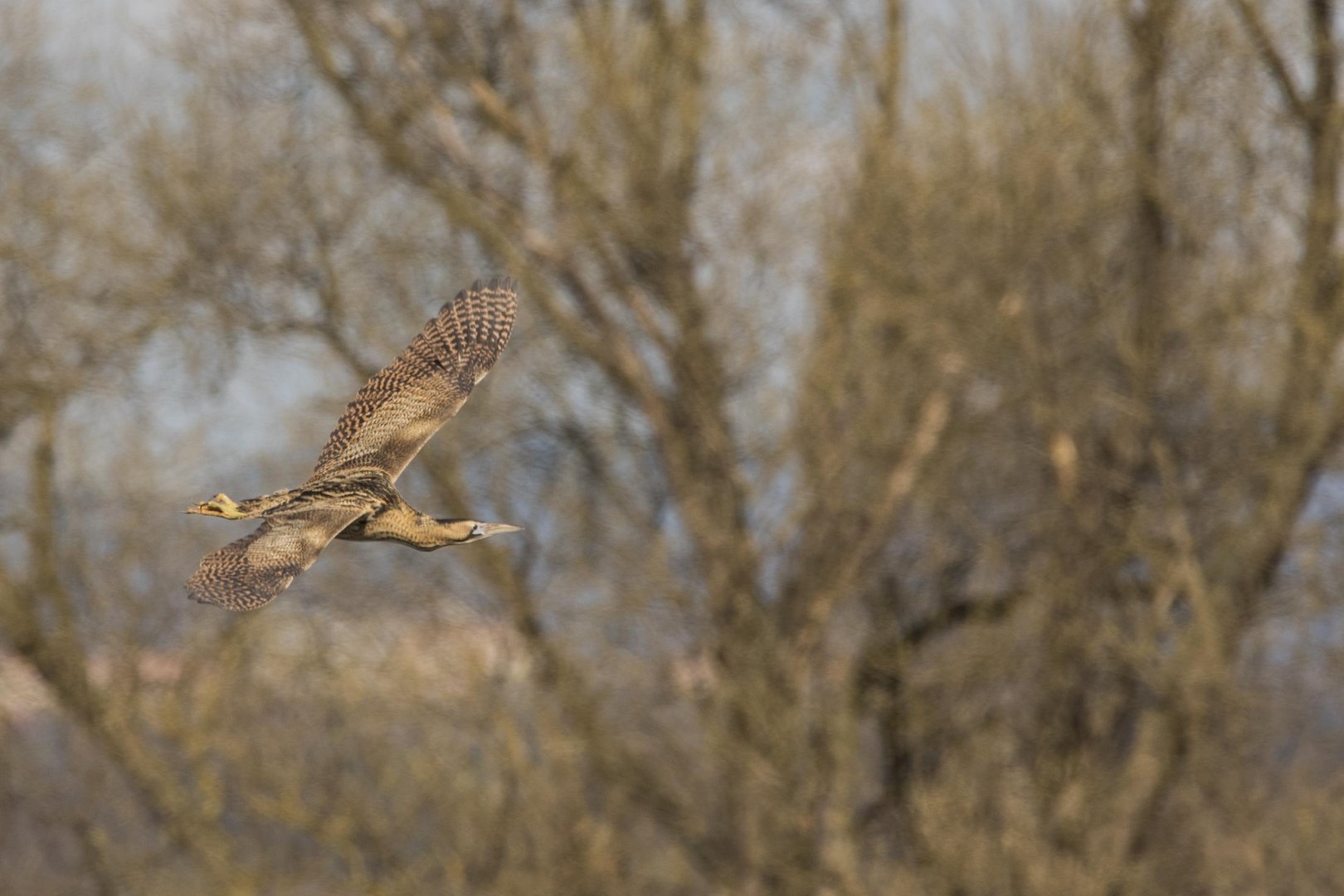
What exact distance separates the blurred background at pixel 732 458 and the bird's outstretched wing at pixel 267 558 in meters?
9.40

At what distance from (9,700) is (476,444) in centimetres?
543

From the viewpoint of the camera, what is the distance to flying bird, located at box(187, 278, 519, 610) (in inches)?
174

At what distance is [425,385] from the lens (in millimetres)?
6340

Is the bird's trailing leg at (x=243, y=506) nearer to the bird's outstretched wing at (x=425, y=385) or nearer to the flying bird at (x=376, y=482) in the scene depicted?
the flying bird at (x=376, y=482)

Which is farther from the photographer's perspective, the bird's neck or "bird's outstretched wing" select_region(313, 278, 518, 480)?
"bird's outstretched wing" select_region(313, 278, 518, 480)

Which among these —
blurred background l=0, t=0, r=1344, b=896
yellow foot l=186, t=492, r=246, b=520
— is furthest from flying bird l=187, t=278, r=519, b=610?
blurred background l=0, t=0, r=1344, b=896

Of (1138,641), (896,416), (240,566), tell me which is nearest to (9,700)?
(896,416)

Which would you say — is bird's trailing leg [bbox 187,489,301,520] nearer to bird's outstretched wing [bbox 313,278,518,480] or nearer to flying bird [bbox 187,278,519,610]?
flying bird [bbox 187,278,519,610]

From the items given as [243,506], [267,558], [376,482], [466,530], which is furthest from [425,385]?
[267,558]

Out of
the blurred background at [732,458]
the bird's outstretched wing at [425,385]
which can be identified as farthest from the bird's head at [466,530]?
the blurred background at [732,458]

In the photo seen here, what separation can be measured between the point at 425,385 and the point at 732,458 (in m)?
8.82

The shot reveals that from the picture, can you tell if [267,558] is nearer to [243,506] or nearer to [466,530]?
[243,506]

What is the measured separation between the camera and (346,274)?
15.6 meters

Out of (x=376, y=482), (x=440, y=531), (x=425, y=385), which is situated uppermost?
(x=425, y=385)
